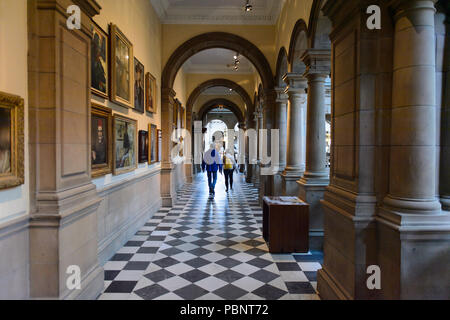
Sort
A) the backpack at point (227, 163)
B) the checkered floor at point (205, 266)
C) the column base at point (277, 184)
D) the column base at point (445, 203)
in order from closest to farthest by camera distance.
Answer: the column base at point (445, 203) < the checkered floor at point (205, 266) < the column base at point (277, 184) < the backpack at point (227, 163)

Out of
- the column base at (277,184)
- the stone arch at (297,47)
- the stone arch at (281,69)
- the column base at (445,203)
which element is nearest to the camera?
the column base at (445,203)

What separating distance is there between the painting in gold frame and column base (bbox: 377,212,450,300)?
3.54 m

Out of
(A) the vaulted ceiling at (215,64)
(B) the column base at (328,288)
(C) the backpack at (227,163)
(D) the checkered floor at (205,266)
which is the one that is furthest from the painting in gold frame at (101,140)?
(A) the vaulted ceiling at (215,64)

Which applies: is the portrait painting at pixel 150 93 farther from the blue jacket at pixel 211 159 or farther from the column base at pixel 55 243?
the column base at pixel 55 243

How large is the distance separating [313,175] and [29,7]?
4432 millimetres

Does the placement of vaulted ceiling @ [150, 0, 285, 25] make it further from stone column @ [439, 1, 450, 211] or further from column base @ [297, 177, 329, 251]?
stone column @ [439, 1, 450, 211]

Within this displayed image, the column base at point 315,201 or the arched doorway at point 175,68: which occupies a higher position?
the arched doorway at point 175,68

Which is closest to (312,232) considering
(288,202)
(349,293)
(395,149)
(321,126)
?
(288,202)

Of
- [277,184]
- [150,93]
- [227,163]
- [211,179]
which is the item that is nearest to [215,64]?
[227,163]

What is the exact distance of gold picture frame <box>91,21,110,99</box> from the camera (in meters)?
3.98

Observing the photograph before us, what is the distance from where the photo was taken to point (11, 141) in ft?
7.66

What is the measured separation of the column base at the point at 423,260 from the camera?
2379 millimetres

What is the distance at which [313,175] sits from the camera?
17.1 ft

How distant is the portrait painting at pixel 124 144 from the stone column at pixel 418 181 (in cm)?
394
